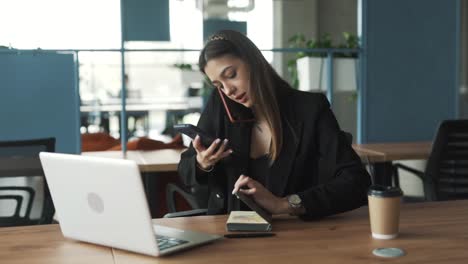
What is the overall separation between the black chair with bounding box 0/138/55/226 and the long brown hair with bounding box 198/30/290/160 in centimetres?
118

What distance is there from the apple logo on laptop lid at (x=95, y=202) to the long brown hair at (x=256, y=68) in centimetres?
72

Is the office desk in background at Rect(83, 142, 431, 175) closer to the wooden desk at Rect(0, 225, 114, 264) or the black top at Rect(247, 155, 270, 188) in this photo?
the black top at Rect(247, 155, 270, 188)

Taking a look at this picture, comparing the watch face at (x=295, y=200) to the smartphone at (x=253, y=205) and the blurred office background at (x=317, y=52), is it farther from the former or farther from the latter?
the blurred office background at (x=317, y=52)

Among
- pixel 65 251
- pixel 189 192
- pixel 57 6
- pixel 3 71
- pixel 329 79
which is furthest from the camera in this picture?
pixel 329 79

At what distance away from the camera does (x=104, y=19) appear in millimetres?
3842

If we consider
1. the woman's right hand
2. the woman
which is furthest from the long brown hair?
the woman's right hand

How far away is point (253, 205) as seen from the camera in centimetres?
156

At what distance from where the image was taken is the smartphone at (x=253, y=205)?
1550 millimetres

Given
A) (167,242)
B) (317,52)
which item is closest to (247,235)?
(167,242)

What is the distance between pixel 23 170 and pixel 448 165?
89.2 inches

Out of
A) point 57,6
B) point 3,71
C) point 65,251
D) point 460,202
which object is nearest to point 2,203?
point 3,71

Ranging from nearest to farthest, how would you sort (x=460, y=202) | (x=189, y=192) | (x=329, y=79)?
(x=460, y=202) → (x=189, y=192) → (x=329, y=79)

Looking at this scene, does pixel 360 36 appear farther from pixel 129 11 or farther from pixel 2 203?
pixel 2 203

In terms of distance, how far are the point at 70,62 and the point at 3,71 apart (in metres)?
0.38
